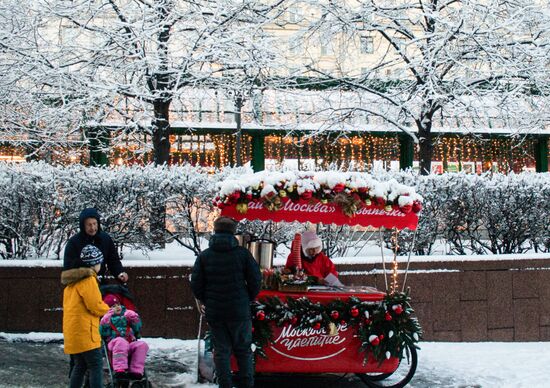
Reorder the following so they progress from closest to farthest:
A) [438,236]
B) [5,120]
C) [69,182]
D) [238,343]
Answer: [238,343], [69,182], [438,236], [5,120]

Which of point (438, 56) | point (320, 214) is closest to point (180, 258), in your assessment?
point (320, 214)

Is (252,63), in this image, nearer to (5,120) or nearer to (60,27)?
(60,27)

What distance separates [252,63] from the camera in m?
13.4

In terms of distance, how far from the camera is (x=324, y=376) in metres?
8.36

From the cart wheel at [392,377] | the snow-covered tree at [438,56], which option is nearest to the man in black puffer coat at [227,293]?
the cart wheel at [392,377]

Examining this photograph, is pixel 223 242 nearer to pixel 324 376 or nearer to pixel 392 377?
pixel 324 376

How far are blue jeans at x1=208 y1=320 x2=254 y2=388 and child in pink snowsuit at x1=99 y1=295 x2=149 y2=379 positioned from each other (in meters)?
0.70

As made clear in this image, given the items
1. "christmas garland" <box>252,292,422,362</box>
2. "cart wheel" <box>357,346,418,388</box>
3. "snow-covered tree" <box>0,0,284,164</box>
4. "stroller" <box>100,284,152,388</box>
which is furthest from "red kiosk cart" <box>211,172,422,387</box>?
"snow-covered tree" <box>0,0,284,164</box>

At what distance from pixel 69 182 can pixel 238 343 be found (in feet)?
15.8

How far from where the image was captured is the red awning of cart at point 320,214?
288 inches

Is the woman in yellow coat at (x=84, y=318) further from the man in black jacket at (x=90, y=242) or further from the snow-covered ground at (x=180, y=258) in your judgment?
the snow-covered ground at (x=180, y=258)

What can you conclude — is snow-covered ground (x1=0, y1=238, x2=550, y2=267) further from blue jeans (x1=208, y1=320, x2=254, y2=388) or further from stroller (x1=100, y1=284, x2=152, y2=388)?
blue jeans (x1=208, y1=320, x2=254, y2=388)

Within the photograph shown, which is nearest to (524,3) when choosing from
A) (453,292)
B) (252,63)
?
(252,63)

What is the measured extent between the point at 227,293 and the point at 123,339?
1.09m
